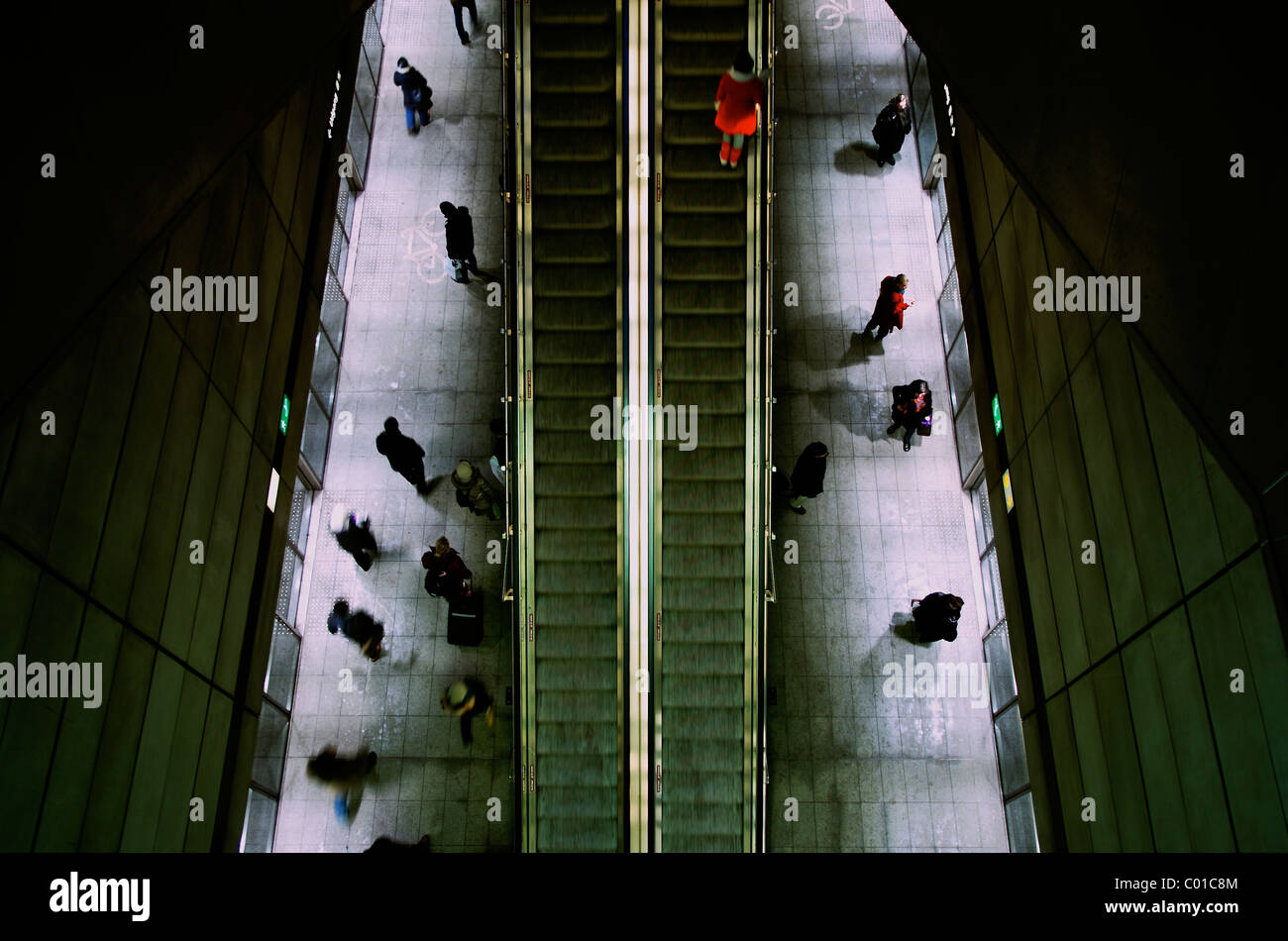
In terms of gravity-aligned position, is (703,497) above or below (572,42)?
below

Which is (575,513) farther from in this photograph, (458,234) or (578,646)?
(458,234)

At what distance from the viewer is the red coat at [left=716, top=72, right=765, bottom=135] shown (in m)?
8.27

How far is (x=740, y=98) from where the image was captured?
8336 millimetres

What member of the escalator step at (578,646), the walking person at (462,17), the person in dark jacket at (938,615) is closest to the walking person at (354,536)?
the escalator step at (578,646)

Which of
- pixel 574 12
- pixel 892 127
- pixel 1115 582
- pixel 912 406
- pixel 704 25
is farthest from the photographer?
pixel 892 127

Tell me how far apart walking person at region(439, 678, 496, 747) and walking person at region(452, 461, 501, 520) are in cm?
224

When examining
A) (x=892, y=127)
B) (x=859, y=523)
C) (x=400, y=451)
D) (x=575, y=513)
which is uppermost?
(x=892, y=127)

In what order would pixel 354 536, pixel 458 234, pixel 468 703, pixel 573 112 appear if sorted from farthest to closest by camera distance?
pixel 458 234 → pixel 354 536 → pixel 468 703 → pixel 573 112

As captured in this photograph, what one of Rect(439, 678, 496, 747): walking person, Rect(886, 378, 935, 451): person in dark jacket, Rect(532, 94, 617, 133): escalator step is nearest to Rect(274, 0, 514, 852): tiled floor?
Rect(439, 678, 496, 747): walking person

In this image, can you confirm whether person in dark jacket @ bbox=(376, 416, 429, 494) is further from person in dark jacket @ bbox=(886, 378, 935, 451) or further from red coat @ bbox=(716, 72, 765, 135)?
person in dark jacket @ bbox=(886, 378, 935, 451)

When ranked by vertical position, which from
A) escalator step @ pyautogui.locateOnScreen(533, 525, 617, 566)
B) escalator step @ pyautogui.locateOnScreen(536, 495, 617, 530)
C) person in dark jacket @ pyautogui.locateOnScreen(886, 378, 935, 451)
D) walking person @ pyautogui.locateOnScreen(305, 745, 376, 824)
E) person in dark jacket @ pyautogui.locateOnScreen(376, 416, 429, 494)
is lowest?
walking person @ pyautogui.locateOnScreen(305, 745, 376, 824)

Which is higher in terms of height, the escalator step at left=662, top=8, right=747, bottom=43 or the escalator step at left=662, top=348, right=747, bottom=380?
the escalator step at left=662, top=8, right=747, bottom=43

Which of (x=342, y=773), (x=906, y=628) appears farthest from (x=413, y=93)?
(x=906, y=628)

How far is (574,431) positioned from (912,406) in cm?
487
